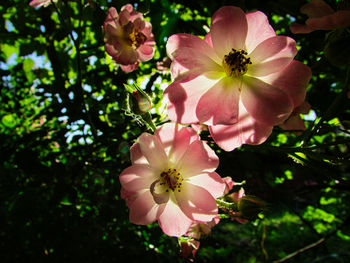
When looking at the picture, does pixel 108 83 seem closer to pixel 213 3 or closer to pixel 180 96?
pixel 213 3

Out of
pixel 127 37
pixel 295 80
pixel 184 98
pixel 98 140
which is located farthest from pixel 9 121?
pixel 295 80

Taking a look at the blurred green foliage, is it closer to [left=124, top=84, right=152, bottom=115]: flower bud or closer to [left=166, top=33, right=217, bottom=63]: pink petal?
[left=124, top=84, right=152, bottom=115]: flower bud

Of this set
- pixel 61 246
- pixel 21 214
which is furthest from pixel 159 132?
pixel 61 246

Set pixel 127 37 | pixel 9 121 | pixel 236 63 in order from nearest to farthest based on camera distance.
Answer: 1. pixel 236 63
2. pixel 127 37
3. pixel 9 121

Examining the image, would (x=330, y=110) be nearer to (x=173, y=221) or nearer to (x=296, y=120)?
(x=296, y=120)

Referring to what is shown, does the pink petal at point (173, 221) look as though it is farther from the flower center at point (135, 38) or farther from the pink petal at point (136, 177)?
the flower center at point (135, 38)
